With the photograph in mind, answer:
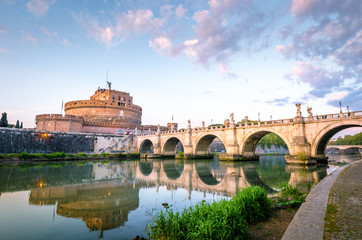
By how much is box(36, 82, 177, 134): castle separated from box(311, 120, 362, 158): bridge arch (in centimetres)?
4124

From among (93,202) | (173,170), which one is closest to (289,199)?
(93,202)

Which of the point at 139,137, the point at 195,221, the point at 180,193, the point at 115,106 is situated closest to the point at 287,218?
the point at 195,221

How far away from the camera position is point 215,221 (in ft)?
13.6

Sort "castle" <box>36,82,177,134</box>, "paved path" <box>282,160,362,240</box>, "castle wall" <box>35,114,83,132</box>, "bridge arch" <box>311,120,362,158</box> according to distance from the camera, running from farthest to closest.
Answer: "castle" <box>36,82,177,134</box> → "castle wall" <box>35,114,83,132</box> → "bridge arch" <box>311,120,362,158</box> → "paved path" <box>282,160,362,240</box>

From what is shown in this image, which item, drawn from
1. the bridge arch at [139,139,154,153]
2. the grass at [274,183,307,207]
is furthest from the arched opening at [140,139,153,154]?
the grass at [274,183,307,207]

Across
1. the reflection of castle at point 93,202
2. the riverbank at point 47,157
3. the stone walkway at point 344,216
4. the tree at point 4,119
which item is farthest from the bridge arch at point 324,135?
the tree at point 4,119

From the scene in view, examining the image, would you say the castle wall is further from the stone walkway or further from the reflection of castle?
the stone walkway

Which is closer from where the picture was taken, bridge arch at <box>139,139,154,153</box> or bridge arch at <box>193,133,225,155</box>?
bridge arch at <box>193,133,225,155</box>

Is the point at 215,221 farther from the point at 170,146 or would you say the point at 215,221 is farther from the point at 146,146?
the point at 146,146

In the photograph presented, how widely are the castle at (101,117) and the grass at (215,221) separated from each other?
5245cm

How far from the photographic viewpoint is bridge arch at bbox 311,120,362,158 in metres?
21.5

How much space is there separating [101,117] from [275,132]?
50062mm

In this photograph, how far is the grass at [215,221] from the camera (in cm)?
371

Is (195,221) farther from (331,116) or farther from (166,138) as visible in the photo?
(166,138)
